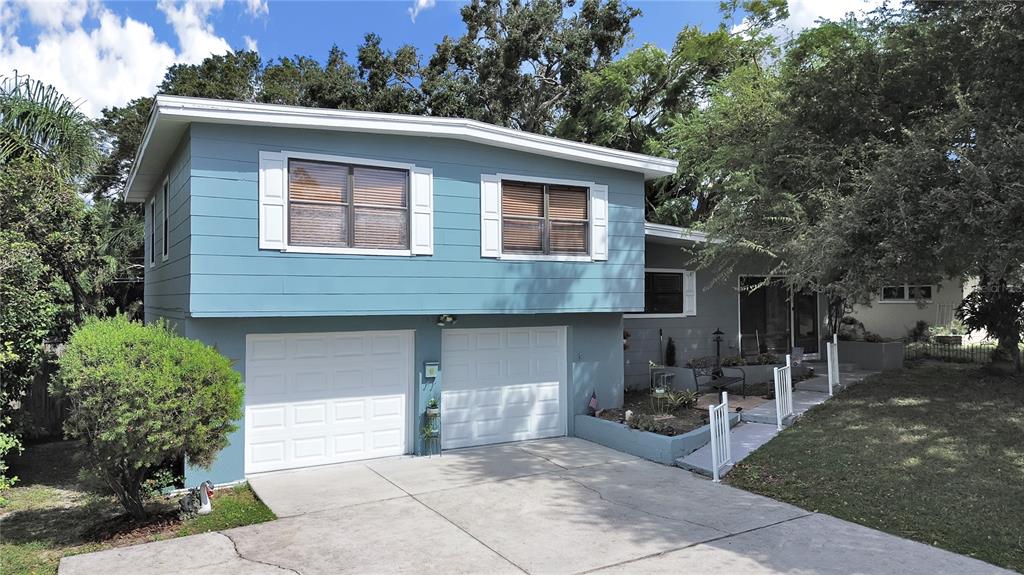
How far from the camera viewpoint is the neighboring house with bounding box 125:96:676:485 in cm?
781

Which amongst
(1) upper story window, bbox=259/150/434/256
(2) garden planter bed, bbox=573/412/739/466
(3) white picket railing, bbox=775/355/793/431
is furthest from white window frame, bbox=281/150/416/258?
(3) white picket railing, bbox=775/355/793/431

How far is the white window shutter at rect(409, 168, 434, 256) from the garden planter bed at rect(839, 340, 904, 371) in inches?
445

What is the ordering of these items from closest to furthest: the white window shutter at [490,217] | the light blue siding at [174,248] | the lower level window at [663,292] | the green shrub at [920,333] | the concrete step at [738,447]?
the light blue siding at [174,248], the concrete step at [738,447], the white window shutter at [490,217], the lower level window at [663,292], the green shrub at [920,333]

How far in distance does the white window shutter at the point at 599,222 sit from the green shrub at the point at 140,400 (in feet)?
19.4

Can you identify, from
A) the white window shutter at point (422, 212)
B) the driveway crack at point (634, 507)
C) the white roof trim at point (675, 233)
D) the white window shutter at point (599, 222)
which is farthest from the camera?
the white roof trim at point (675, 233)

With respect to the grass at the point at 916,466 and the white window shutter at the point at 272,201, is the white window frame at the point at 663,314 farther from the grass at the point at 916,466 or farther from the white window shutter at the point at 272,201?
the white window shutter at the point at 272,201

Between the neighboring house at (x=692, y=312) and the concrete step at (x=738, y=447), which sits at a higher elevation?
the neighboring house at (x=692, y=312)

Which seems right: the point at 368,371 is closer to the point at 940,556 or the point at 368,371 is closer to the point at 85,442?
the point at 85,442

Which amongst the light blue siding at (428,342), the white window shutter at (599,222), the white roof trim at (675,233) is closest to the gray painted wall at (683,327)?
the white roof trim at (675,233)

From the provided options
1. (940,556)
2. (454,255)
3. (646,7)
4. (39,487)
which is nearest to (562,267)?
(454,255)

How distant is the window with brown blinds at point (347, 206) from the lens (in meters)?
8.16

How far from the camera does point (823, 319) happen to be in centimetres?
1645

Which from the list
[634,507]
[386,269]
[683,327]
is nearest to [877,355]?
[683,327]

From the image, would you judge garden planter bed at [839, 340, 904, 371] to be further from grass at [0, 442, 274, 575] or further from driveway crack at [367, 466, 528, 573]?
grass at [0, 442, 274, 575]
